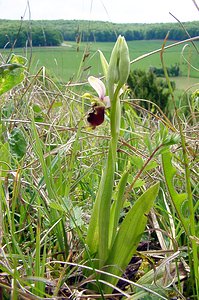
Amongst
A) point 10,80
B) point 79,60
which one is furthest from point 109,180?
point 79,60

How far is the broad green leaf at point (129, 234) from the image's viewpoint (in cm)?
72

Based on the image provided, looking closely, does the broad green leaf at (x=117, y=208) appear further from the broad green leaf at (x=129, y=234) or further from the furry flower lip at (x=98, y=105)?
the furry flower lip at (x=98, y=105)

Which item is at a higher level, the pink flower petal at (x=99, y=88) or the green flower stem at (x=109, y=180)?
the pink flower petal at (x=99, y=88)

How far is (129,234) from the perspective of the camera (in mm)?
733

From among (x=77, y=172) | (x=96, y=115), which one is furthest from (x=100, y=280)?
(x=77, y=172)

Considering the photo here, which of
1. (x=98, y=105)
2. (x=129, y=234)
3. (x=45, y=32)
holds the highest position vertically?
(x=45, y=32)

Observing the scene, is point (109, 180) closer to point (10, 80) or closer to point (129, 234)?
point (129, 234)

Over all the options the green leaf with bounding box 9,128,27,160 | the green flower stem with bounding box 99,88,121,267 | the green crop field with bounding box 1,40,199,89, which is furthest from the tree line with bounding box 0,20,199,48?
the green flower stem with bounding box 99,88,121,267

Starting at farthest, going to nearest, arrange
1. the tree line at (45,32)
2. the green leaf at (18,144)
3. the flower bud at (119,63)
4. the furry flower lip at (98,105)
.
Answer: the tree line at (45,32)
the green leaf at (18,144)
the furry flower lip at (98,105)
the flower bud at (119,63)

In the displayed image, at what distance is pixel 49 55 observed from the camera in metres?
2.88

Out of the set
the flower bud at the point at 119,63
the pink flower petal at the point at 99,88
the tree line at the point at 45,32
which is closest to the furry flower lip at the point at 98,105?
the pink flower petal at the point at 99,88

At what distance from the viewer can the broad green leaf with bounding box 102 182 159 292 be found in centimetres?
72

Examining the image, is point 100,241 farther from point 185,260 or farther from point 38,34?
point 38,34

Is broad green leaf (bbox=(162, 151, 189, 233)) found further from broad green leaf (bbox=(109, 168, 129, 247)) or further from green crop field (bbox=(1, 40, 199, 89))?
green crop field (bbox=(1, 40, 199, 89))
